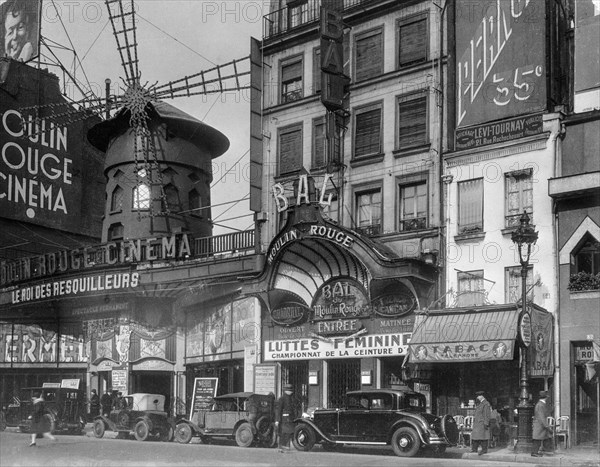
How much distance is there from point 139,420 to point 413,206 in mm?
11197

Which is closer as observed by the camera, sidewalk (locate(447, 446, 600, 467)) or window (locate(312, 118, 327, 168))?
sidewalk (locate(447, 446, 600, 467))

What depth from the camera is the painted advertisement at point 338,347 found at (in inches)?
1145

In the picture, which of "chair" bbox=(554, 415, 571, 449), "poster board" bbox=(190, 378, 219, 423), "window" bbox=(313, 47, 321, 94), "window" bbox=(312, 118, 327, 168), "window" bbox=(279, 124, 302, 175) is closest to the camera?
"chair" bbox=(554, 415, 571, 449)

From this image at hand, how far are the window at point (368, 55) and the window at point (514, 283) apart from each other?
29.2 feet

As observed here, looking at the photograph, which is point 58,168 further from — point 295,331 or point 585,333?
point 585,333

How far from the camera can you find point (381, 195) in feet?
102

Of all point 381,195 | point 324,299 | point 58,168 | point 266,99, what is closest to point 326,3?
point 266,99

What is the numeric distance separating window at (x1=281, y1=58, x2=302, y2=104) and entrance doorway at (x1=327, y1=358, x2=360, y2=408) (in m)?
10.1

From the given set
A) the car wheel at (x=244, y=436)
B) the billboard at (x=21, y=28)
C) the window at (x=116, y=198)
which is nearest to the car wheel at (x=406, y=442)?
the car wheel at (x=244, y=436)

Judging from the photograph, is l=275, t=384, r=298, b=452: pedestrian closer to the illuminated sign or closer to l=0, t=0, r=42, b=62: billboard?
the illuminated sign

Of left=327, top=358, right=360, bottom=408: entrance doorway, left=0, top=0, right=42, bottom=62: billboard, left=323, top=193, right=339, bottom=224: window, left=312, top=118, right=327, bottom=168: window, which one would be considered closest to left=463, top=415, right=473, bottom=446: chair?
left=327, top=358, right=360, bottom=408: entrance doorway

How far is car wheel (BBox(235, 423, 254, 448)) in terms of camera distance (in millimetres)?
26000

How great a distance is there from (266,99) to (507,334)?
14567 millimetres

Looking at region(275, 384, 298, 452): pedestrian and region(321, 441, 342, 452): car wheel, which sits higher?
region(275, 384, 298, 452): pedestrian
